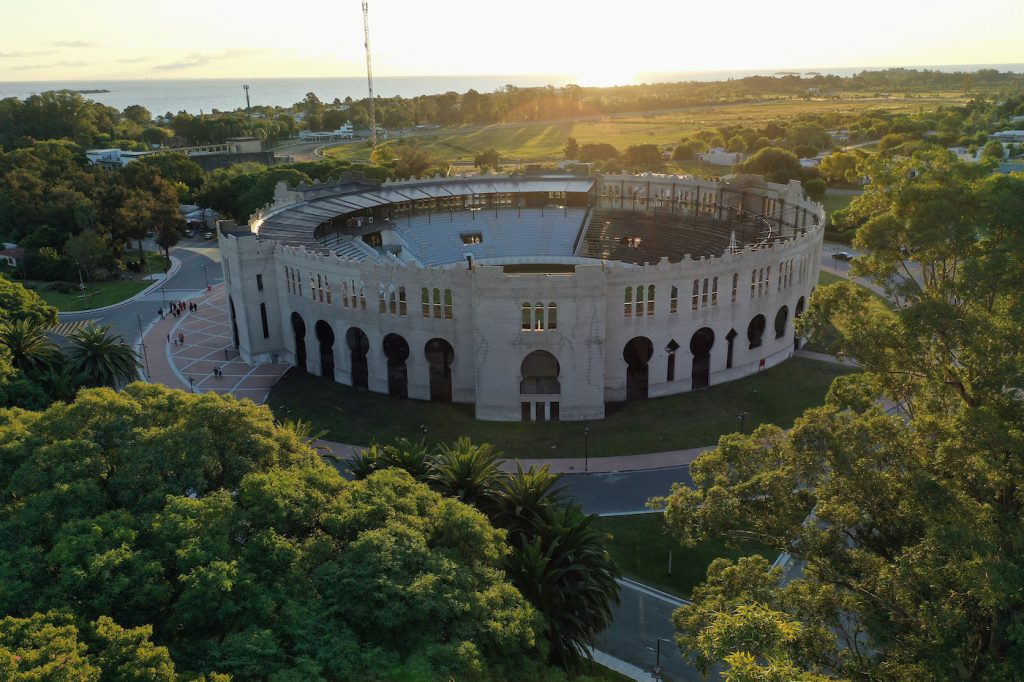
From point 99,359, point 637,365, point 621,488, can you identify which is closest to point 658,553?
point 621,488

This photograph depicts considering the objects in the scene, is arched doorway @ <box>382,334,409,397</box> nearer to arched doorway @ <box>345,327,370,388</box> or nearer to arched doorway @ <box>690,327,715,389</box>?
arched doorway @ <box>345,327,370,388</box>

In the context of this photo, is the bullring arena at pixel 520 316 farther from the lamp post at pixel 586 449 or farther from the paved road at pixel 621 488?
the paved road at pixel 621 488

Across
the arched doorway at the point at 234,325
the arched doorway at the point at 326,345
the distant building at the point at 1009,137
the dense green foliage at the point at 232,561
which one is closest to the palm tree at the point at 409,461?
the dense green foliage at the point at 232,561

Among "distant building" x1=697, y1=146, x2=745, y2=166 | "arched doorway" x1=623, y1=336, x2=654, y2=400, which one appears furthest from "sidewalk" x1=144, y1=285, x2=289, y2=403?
"distant building" x1=697, y1=146, x2=745, y2=166

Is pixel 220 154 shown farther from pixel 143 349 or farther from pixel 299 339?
pixel 299 339

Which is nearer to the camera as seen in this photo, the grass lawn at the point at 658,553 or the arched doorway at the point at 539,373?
the grass lawn at the point at 658,553
